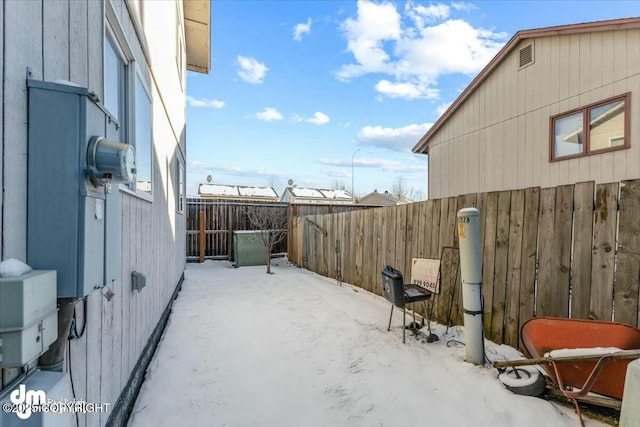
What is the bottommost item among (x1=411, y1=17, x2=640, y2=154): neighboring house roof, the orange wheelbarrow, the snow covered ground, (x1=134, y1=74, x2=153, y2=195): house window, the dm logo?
the snow covered ground

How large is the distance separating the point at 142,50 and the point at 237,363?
118 inches

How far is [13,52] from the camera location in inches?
38.9

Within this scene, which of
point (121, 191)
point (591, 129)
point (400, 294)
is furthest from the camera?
point (591, 129)

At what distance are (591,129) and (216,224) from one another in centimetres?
927

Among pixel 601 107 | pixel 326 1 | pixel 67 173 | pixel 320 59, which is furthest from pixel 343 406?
pixel 320 59

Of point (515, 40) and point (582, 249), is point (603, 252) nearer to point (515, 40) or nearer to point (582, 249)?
point (582, 249)

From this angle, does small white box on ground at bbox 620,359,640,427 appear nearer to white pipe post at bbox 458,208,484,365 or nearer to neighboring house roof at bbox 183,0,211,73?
white pipe post at bbox 458,208,484,365

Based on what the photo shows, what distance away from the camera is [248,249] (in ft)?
30.3

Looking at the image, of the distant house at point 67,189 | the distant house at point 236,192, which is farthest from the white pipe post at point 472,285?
the distant house at point 236,192

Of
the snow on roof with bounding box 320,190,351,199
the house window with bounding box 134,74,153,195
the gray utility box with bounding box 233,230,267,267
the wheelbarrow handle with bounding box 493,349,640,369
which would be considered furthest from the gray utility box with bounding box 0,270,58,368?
the snow on roof with bounding box 320,190,351,199

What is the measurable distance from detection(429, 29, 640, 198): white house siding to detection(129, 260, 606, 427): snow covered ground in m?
4.22

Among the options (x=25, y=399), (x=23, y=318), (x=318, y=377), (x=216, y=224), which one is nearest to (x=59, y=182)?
(x=23, y=318)

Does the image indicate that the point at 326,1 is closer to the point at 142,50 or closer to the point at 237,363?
the point at 142,50

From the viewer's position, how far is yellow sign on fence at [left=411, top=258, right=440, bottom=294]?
3898 mm
